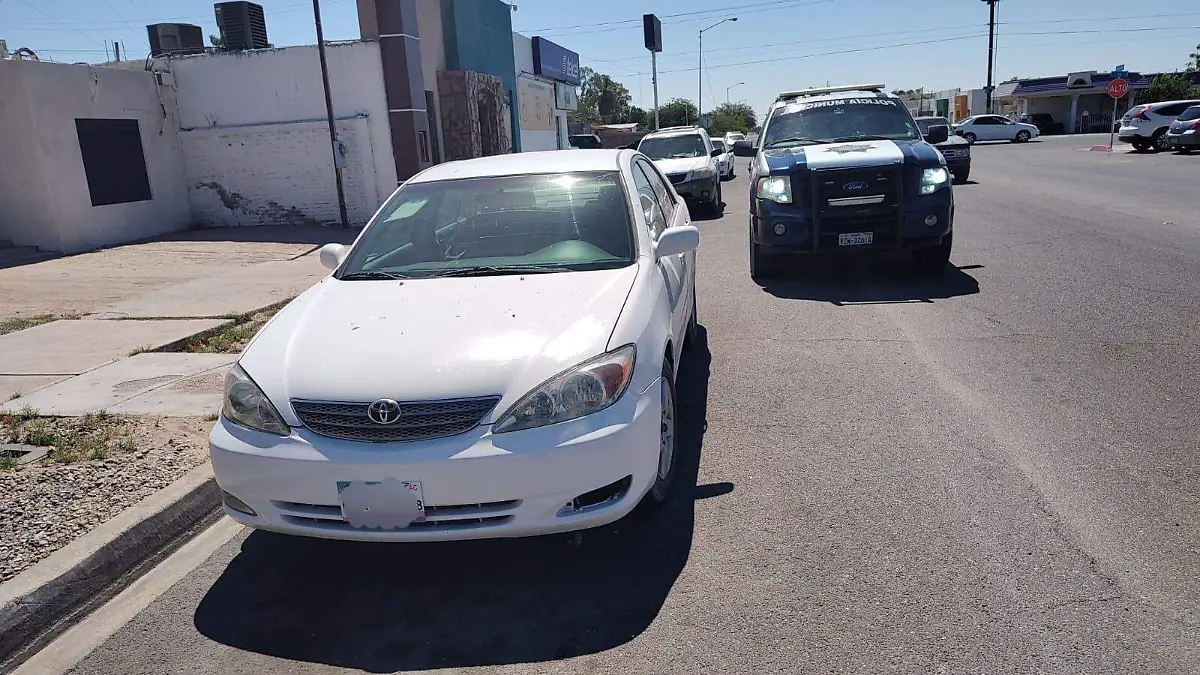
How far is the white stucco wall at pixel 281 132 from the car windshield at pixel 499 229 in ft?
44.9

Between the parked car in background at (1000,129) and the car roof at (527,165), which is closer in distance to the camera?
the car roof at (527,165)

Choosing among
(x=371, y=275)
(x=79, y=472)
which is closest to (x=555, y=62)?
(x=371, y=275)

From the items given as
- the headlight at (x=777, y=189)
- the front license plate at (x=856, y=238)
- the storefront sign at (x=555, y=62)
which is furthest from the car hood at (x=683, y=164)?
the storefront sign at (x=555, y=62)

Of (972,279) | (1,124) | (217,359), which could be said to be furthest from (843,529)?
(1,124)

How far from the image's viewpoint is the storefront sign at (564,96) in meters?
37.6

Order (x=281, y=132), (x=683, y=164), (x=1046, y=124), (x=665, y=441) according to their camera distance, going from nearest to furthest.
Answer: (x=665, y=441)
(x=683, y=164)
(x=281, y=132)
(x=1046, y=124)

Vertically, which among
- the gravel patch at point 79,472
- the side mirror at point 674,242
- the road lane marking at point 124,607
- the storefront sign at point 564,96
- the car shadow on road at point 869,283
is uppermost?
the storefront sign at point 564,96

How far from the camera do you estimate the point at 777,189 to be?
890 centimetres

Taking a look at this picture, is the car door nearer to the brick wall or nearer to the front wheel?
the front wheel

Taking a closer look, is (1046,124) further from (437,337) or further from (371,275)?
(437,337)

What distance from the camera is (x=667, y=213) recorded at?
20.2 feet

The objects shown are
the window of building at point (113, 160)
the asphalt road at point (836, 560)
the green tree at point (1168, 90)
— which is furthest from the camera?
the green tree at point (1168, 90)

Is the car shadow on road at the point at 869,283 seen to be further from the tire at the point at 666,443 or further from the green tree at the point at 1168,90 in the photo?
the green tree at the point at 1168,90

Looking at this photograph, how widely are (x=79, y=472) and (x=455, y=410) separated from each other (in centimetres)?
261
